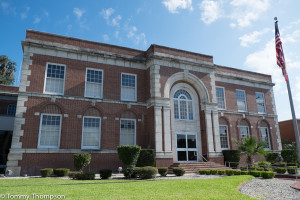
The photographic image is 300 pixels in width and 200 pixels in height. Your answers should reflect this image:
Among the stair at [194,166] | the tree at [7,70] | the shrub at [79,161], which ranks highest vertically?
the tree at [7,70]

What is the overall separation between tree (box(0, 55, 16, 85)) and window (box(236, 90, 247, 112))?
134 feet

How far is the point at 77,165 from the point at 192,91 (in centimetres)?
1208

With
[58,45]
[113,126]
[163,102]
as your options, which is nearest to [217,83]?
[163,102]

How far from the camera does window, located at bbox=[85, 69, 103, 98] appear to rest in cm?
1828

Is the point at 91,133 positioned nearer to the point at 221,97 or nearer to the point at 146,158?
the point at 146,158

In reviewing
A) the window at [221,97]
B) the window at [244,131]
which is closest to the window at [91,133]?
the window at [221,97]

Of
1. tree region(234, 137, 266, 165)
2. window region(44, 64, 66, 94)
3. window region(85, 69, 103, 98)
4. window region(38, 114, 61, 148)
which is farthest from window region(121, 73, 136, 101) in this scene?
tree region(234, 137, 266, 165)

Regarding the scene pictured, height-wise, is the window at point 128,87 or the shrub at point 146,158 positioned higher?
the window at point 128,87

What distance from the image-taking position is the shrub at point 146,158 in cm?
1625

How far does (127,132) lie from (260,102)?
1729 centimetres

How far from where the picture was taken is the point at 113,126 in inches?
714

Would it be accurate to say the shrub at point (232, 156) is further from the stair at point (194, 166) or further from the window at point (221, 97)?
the window at point (221, 97)

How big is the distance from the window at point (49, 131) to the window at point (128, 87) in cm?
569

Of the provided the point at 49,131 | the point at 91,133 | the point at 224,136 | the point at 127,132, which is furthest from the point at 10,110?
the point at 224,136
